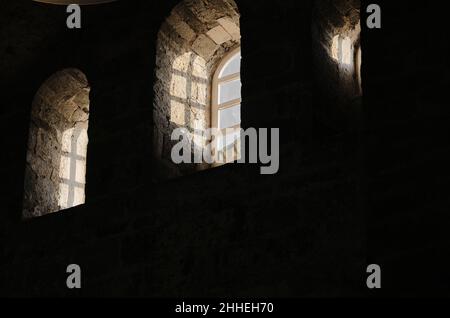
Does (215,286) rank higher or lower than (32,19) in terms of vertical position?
lower

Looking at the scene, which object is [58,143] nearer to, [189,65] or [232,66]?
[189,65]

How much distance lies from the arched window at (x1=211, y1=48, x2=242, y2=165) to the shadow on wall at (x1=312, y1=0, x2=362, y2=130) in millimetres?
770

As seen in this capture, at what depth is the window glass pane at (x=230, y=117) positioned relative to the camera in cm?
758

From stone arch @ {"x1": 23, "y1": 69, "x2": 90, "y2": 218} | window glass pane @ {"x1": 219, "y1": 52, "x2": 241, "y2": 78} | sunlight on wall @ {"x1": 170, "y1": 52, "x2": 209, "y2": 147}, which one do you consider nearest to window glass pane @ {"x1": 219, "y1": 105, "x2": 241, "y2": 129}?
sunlight on wall @ {"x1": 170, "y1": 52, "x2": 209, "y2": 147}

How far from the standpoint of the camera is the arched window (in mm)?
7457

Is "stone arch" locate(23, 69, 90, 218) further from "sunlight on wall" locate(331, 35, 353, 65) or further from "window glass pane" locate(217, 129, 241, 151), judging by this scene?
"sunlight on wall" locate(331, 35, 353, 65)

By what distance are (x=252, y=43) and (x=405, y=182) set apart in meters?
1.65

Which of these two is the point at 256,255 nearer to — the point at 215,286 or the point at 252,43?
the point at 215,286

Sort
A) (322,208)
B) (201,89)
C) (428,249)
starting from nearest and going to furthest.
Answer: (428,249)
(322,208)
(201,89)

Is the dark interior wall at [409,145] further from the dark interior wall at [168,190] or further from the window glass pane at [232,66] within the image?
the window glass pane at [232,66]

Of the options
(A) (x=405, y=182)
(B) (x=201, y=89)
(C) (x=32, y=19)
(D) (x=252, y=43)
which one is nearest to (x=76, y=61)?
(C) (x=32, y=19)

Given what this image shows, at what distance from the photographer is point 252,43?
23.4 ft

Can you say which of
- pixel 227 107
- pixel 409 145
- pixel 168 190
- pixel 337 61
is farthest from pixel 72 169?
pixel 409 145

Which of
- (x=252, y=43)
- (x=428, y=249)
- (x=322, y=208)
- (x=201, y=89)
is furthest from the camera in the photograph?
(x=201, y=89)
